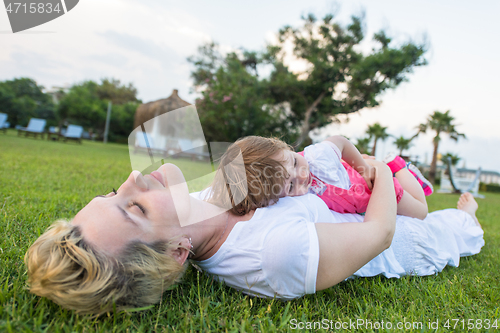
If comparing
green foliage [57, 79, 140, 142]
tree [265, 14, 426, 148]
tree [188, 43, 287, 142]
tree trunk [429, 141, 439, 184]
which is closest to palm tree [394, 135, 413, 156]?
→ tree trunk [429, 141, 439, 184]

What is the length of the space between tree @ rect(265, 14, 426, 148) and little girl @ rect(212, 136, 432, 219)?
50.2 ft

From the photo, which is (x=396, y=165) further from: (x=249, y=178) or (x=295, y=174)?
(x=249, y=178)

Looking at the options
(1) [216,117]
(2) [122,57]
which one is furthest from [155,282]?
(1) [216,117]

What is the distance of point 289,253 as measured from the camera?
1.19 meters

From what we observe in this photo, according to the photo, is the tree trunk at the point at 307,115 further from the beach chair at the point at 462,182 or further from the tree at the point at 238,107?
the beach chair at the point at 462,182

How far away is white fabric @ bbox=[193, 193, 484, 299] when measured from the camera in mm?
1214

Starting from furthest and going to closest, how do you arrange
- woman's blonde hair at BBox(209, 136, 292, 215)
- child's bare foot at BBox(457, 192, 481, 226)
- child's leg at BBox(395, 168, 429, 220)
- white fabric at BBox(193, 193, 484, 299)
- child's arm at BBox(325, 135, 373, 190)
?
child's bare foot at BBox(457, 192, 481, 226), child's leg at BBox(395, 168, 429, 220), child's arm at BBox(325, 135, 373, 190), woman's blonde hair at BBox(209, 136, 292, 215), white fabric at BBox(193, 193, 484, 299)

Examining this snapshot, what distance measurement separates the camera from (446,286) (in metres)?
1.75

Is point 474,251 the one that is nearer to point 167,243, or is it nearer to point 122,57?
point 167,243

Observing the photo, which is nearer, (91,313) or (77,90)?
(91,313)

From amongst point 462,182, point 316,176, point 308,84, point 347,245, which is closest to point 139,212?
point 347,245

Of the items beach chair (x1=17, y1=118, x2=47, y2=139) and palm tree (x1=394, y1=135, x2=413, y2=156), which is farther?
palm tree (x1=394, y1=135, x2=413, y2=156)

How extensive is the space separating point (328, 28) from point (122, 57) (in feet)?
49.4

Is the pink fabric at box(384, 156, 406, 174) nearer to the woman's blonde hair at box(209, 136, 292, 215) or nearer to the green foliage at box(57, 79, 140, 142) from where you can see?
the woman's blonde hair at box(209, 136, 292, 215)
